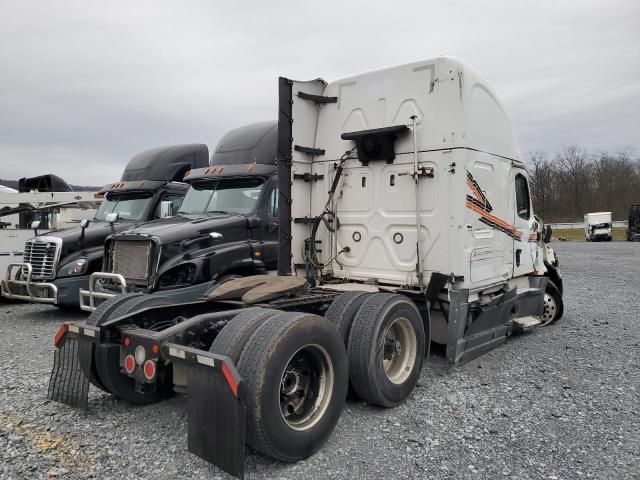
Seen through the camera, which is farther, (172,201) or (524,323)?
(172,201)

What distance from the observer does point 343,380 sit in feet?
12.2

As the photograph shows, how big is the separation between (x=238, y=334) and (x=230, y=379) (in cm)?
45

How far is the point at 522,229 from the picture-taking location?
22.2 ft

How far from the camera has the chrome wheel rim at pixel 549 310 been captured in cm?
783

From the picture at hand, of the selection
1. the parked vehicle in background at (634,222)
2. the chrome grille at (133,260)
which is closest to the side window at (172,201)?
the chrome grille at (133,260)

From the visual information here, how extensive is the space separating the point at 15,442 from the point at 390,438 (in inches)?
113

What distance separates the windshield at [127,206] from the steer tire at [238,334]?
22.8ft

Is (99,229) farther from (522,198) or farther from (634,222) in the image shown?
(634,222)

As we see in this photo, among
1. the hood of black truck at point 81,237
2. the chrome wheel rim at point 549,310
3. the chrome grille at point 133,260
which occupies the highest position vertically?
the hood of black truck at point 81,237

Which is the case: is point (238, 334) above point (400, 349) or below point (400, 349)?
above

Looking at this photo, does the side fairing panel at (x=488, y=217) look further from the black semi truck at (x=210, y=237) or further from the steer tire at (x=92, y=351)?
the steer tire at (x=92, y=351)

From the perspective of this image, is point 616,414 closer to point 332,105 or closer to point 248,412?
point 248,412

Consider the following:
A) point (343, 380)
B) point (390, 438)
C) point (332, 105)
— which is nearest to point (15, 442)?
point (343, 380)

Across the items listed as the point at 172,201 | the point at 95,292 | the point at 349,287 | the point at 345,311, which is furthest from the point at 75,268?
the point at 345,311
